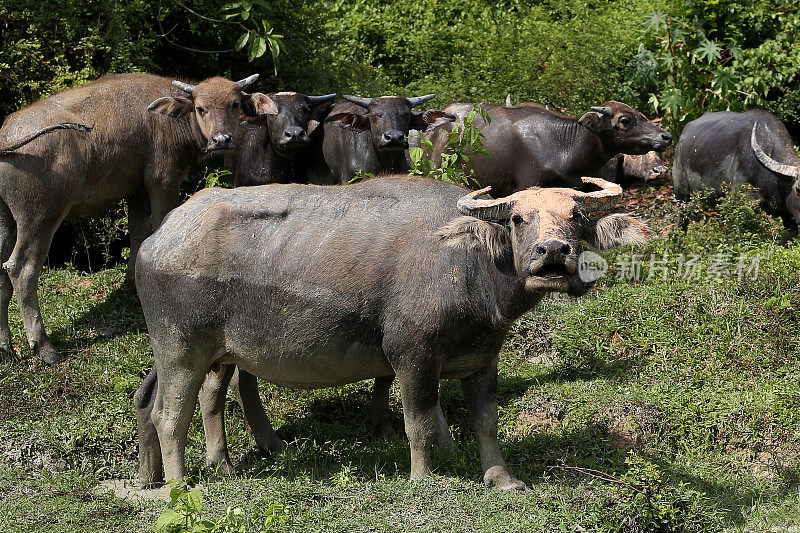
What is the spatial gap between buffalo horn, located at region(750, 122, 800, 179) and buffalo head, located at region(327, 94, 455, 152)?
12.2 feet

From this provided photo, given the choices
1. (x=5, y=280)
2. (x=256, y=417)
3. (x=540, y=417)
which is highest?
(x=5, y=280)

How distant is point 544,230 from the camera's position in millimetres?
5270

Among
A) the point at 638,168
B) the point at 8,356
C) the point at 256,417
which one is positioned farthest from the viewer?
the point at 638,168

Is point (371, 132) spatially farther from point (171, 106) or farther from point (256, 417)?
point (256, 417)

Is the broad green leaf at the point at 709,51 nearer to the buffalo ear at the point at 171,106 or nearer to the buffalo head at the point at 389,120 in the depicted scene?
the buffalo head at the point at 389,120

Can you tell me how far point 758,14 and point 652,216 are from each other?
381 cm

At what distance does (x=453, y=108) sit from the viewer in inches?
424

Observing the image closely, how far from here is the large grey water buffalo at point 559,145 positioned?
9773 millimetres

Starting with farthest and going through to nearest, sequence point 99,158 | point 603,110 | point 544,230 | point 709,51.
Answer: point 709,51 < point 603,110 < point 99,158 < point 544,230

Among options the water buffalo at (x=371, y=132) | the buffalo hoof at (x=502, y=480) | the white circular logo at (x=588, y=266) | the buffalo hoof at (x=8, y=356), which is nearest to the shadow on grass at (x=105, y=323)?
the buffalo hoof at (x=8, y=356)

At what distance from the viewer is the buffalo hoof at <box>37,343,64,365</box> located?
26.2 ft

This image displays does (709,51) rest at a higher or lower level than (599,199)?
lower

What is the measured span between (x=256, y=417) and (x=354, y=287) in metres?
1.54

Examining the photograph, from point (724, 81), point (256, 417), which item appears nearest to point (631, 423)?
point (256, 417)
